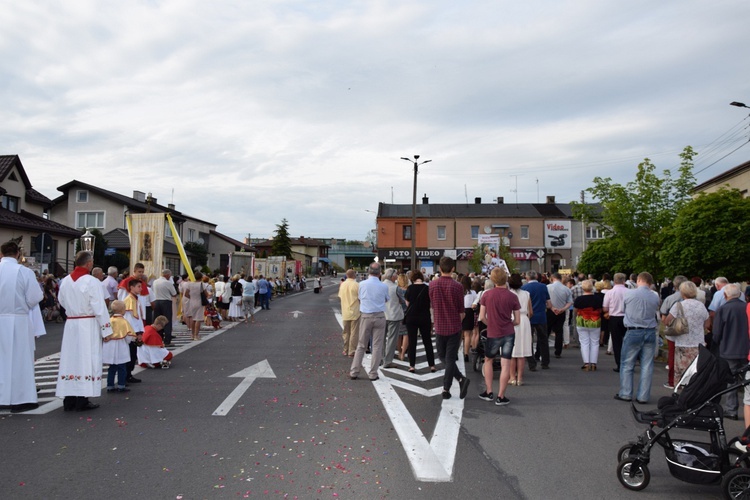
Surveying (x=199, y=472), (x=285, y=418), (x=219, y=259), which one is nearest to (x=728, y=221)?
(x=285, y=418)

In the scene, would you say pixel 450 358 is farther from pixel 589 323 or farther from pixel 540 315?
pixel 589 323

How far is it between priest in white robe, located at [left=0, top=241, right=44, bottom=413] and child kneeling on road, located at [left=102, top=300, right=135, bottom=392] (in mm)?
1182

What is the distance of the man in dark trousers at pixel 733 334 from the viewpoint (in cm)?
802

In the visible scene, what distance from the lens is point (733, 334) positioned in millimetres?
8070

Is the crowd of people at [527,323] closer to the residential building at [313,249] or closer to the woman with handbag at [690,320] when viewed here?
the woman with handbag at [690,320]

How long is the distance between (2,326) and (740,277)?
15997mm

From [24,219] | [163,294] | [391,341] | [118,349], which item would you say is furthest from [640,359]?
[24,219]

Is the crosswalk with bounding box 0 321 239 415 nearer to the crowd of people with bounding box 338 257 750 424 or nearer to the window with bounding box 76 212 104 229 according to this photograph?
the crowd of people with bounding box 338 257 750 424

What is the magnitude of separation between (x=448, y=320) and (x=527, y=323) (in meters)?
2.11

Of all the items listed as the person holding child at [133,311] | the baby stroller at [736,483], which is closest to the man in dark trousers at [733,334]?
the baby stroller at [736,483]

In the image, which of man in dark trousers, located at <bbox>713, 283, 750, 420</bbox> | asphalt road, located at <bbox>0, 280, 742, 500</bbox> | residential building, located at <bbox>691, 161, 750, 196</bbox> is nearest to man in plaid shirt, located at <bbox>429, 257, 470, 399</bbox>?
asphalt road, located at <bbox>0, 280, 742, 500</bbox>

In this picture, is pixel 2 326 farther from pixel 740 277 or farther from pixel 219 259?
pixel 219 259

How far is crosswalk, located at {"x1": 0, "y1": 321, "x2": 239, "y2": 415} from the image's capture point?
8.32 metres

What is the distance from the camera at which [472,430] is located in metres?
7.06
